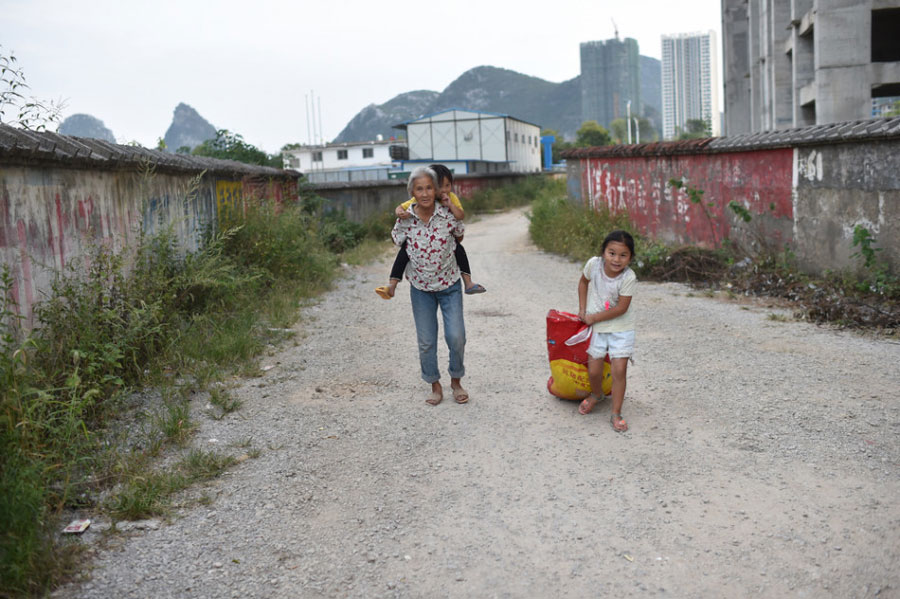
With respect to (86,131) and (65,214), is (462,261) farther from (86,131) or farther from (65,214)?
(86,131)

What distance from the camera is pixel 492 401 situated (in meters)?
5.77

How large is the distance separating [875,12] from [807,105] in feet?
9.88

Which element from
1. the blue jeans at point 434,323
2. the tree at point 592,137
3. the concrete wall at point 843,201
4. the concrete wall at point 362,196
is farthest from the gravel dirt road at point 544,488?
the tree at point 592,137

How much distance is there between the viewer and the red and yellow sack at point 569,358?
5.41 metres

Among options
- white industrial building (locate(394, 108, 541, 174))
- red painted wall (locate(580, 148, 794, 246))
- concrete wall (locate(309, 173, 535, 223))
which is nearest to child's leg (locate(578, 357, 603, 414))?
red painted wall (locate(580, 148, 794, 246))

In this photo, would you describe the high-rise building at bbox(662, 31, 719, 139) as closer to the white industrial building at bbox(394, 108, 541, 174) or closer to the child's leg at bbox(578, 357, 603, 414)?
the white industrial building at bbox(394, 108, 541, 174)

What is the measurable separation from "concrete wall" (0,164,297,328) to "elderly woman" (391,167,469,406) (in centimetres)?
236

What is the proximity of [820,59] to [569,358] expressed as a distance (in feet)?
57.1

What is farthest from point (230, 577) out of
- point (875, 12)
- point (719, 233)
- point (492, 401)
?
point (875, 12)

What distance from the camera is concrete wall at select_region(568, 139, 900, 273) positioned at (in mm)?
8500

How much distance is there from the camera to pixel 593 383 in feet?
17.6

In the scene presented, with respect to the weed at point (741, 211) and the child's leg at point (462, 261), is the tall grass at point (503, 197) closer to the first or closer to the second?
the weed at point (741, 211)

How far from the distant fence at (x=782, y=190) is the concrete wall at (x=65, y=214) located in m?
6.95

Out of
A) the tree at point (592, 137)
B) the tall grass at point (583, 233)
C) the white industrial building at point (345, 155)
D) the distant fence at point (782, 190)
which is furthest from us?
the tree at point (592, 137)
